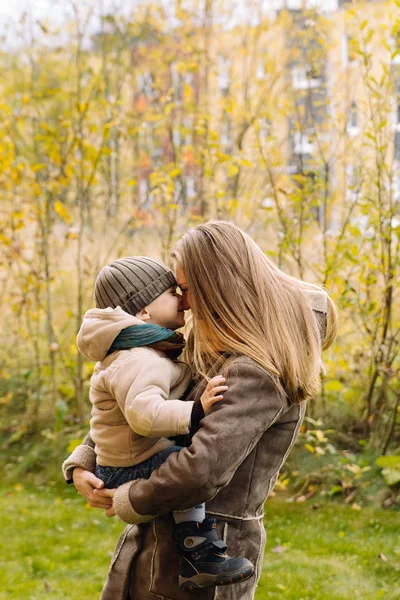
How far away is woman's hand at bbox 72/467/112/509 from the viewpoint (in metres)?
2.06

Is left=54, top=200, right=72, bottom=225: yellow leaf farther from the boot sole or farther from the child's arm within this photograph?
the boot sole

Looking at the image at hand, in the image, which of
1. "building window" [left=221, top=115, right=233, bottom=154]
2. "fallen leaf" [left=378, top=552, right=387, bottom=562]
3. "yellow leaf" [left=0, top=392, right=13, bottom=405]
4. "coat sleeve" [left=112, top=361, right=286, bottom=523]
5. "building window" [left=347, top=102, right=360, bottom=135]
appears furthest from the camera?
"yellow leaf" [left=0, top=392, right=13, bottom=405]

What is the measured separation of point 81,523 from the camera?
18.6 feet

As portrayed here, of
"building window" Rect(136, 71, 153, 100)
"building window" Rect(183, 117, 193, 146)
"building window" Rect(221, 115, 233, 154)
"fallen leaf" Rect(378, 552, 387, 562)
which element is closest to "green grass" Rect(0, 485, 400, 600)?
"fallen leaf" Rect(378, 552, 387, 562)

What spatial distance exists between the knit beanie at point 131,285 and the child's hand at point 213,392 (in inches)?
15.4

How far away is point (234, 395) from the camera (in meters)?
1.82

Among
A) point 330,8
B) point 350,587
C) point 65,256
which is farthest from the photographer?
point 65,256

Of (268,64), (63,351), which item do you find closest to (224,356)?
(63,351)

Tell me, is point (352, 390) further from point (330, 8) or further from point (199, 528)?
point (199, 528)

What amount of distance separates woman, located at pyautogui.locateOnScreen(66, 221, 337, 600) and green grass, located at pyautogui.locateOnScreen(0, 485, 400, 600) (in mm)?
2418

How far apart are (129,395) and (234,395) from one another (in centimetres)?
29

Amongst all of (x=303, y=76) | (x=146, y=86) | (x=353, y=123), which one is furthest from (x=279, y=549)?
(x=146, y=86)

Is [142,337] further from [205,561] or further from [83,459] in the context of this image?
[205,561]

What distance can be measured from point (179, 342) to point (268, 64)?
5.77 metres
